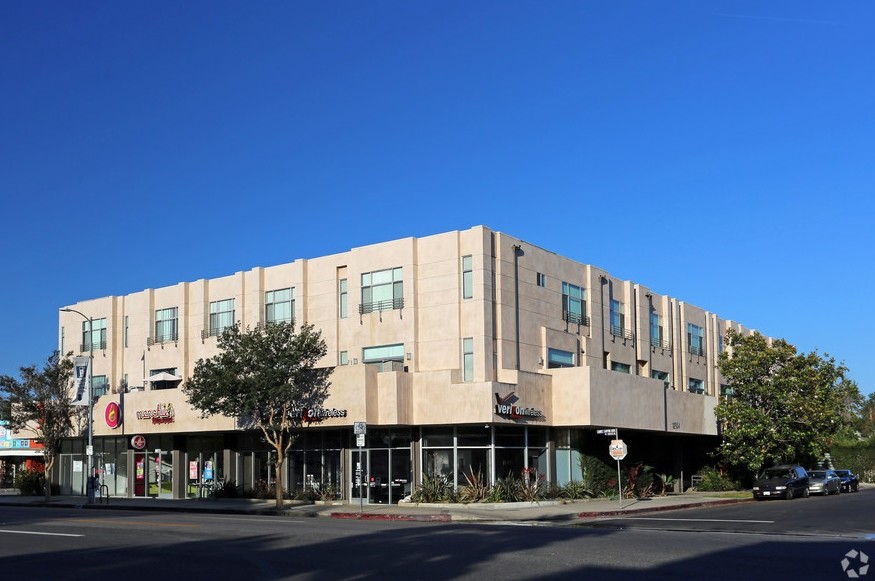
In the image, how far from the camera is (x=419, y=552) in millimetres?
17266

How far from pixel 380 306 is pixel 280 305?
658 centimetres

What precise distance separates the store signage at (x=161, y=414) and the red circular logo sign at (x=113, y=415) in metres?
2.26

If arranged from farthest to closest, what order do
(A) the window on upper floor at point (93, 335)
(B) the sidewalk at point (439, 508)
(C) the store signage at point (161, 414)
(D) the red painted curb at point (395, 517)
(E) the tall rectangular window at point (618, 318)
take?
(A) the window on upper floor at point (93, 335)
(E) the tall rectangular window at point (618, 318)
(C) the store signage at point (161, 414)
(B) the sidewalk at point (439, 508)
(D) the red painted curb at point (395, 517)

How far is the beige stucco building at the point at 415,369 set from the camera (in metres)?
39.1

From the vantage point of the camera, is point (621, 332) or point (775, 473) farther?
point (621, 332)

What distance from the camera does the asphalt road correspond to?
48.3 feet

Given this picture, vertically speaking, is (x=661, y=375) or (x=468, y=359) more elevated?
(x=468, y=359)

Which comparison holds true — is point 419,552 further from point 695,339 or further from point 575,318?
point 695,339

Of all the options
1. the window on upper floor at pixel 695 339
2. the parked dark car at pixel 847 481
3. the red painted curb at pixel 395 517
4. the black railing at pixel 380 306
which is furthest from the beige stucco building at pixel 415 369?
the parked dark car at pixel 847 481

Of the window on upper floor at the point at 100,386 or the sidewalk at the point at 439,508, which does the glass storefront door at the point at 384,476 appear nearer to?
the sidewalk at the point at 439,508

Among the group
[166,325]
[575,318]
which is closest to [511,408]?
[575,318]

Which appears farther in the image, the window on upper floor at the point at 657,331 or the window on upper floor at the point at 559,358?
the window on upper floor at the point at 657,331

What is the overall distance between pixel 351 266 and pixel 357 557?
1076 inches

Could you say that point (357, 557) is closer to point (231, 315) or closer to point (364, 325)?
point (364, 325)
